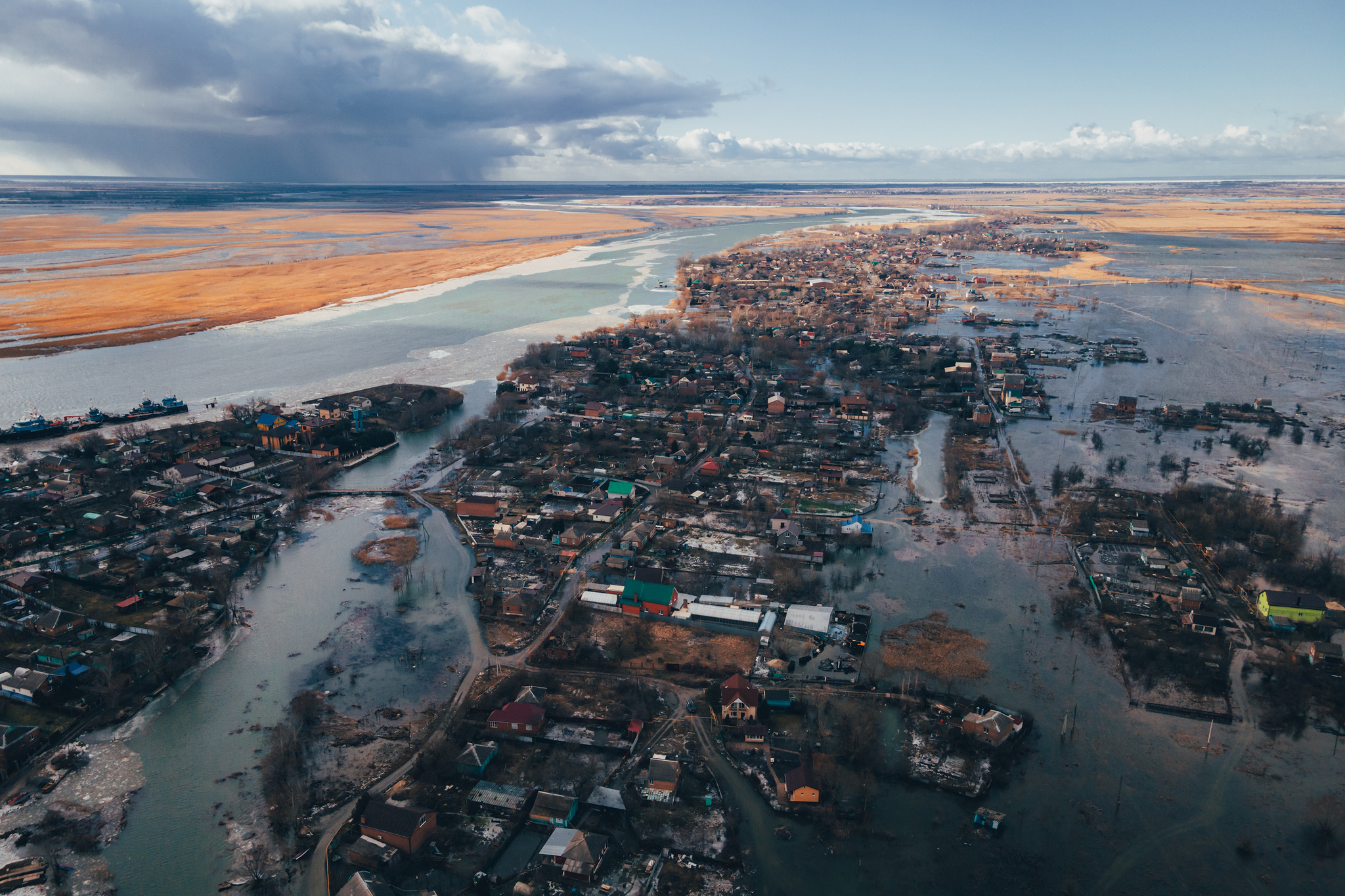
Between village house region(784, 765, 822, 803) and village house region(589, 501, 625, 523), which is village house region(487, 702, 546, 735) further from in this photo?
village house region(589, 501, 625, 523)

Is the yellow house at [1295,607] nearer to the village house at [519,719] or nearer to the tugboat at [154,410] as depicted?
the village house at [519,719]

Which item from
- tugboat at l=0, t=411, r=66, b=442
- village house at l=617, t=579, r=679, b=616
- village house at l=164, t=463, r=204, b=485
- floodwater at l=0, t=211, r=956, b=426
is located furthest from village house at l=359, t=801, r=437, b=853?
floodwater at l=0, t=211, r=956, b=426

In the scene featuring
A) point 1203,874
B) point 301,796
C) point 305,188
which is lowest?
point 1203,874

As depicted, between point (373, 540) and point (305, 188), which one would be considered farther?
point (305, 188)

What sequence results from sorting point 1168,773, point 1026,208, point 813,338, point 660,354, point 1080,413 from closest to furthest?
point 1168,773 → point 1080,413 → point 660,354 → point 813,338 → point 1026,208

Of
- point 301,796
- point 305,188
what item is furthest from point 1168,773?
point 305,188

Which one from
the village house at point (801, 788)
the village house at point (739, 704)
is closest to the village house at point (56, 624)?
the village house at point (739, 704)

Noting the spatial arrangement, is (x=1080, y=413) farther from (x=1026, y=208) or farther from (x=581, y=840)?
(x=1026, y=208)
